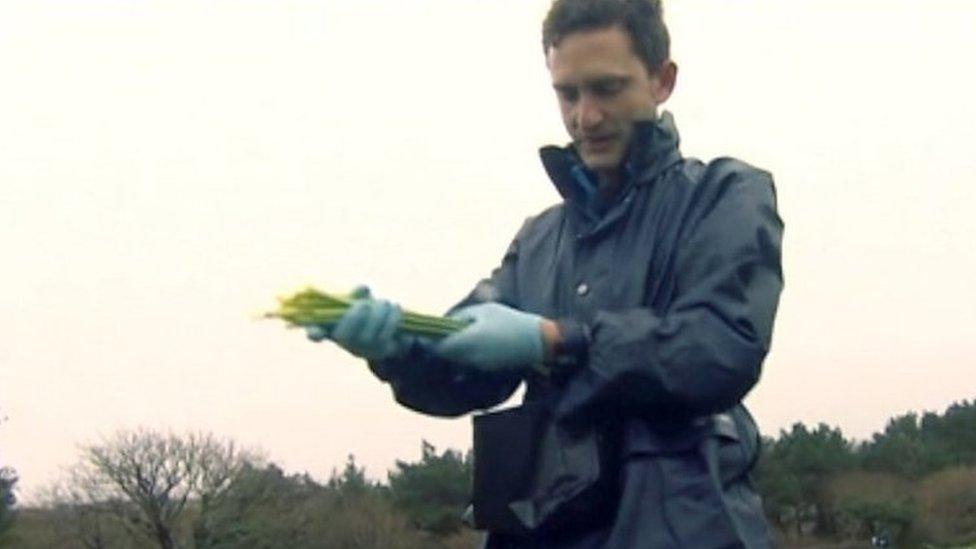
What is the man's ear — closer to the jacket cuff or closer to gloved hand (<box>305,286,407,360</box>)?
the jacket cuff

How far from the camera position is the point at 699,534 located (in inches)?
157

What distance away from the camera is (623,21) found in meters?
4.25

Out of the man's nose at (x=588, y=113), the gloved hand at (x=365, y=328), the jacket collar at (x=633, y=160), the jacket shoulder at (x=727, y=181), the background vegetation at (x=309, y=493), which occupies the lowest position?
the gloved hand at (x=365, y=328)

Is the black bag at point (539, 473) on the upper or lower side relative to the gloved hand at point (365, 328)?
lower

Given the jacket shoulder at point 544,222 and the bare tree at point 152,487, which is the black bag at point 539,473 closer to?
the jacket shoulder at point 544,222

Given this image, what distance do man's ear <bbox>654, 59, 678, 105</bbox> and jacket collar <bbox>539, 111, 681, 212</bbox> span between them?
0.13 ft

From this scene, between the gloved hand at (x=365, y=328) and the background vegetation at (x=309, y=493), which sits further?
the background vegetation at (x=309, y=493)

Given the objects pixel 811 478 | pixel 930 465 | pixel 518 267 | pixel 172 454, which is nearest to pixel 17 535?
pixel 172 454

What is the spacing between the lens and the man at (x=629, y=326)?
156 inches

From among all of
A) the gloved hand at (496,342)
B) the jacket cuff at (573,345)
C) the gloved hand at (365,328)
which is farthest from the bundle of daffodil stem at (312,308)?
the jacket cuff at (573,345)

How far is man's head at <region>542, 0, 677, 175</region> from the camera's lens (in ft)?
13.9

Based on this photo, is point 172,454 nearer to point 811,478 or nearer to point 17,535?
point 17,535

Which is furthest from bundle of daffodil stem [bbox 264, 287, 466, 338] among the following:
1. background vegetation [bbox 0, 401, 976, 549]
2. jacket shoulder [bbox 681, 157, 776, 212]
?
background vegetation [bbox 0, 401, 976, 549]

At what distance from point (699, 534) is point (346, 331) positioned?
32.5 inches
